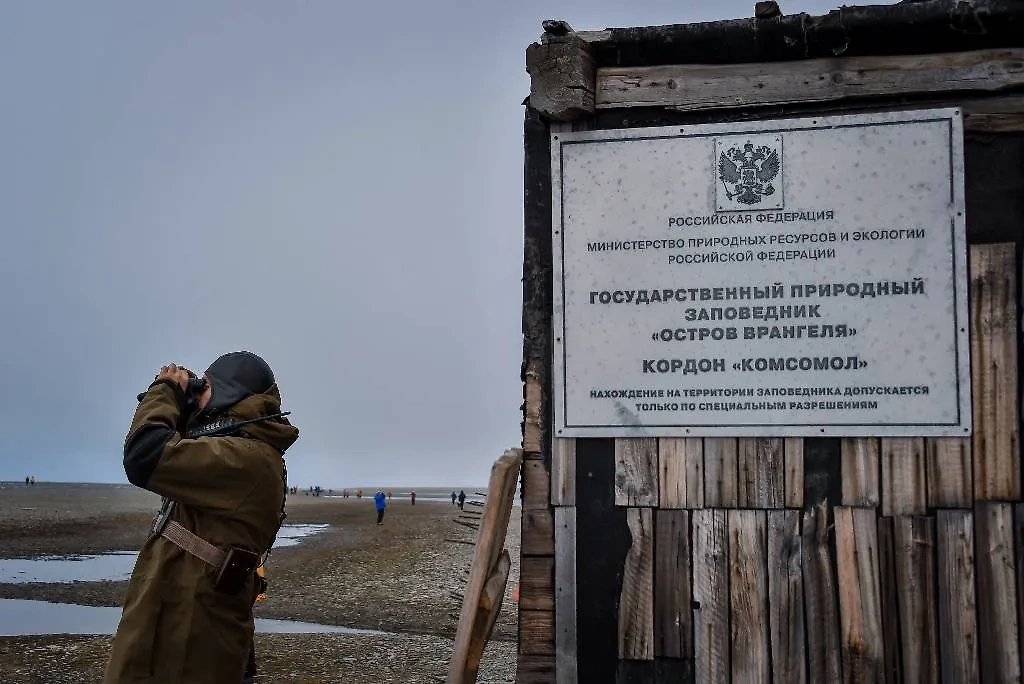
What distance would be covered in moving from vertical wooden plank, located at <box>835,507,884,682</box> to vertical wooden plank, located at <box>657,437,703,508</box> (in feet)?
2.15

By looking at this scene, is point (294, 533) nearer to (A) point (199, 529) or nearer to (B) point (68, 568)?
(B) point (68, 568)

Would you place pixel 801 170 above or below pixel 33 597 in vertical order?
above

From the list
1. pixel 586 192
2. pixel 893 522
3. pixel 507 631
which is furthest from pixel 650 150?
pixel 507 631

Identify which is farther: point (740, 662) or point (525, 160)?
point (525, 160)

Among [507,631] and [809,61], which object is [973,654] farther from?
[507,631]

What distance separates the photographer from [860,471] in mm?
4367

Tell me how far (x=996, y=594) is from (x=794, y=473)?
38.9 inches

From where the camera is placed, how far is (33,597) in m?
18.3

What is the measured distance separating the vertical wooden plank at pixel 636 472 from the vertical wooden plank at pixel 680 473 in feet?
0.11

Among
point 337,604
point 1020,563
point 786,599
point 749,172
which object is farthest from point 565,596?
point 337,604

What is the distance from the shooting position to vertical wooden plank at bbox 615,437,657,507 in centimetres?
452

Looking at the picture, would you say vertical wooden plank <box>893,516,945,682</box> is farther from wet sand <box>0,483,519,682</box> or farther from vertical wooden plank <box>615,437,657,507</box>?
wet sand <box>0,483,519,682</box>

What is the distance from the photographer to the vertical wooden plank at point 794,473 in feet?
14.4

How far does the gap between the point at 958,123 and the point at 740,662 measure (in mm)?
2670
